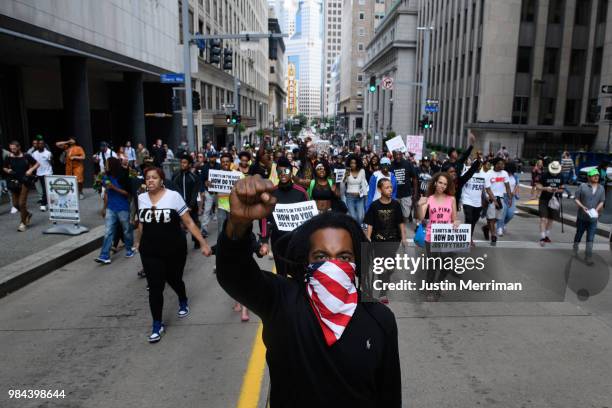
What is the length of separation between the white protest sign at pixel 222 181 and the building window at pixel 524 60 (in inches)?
1400

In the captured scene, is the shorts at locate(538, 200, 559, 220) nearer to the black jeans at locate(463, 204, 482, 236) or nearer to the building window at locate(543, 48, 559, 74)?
the black jeans at locate(463, 204, 482, 236)

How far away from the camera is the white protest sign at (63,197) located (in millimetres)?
10016

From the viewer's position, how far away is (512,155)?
37500 millimetres

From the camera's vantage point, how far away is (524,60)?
37.4 meters

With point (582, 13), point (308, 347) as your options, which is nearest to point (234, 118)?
point (308, 347)

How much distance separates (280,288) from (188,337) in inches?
149

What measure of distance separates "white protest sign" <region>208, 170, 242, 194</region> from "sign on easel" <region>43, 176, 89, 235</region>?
3552mm

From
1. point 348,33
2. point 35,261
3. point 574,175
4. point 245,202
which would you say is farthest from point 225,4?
point 348,33

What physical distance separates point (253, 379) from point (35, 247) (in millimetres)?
6628

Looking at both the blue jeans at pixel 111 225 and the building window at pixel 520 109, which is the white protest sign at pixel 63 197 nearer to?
the blue jeans at pixel 111 225

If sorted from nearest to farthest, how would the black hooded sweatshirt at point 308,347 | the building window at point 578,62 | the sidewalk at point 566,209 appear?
the black hooded sweatshirt at point 308,347, the sidewalk at point 566,209, the building window at point 578,62

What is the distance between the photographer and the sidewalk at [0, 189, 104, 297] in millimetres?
7492

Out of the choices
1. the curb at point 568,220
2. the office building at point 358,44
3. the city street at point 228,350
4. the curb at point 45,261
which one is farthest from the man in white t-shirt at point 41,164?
the office building at point 358,44

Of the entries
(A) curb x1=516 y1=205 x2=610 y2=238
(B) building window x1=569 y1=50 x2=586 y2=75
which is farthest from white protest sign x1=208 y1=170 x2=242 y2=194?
(B) building window x1=569 y1=50 x2=586 y2=75
